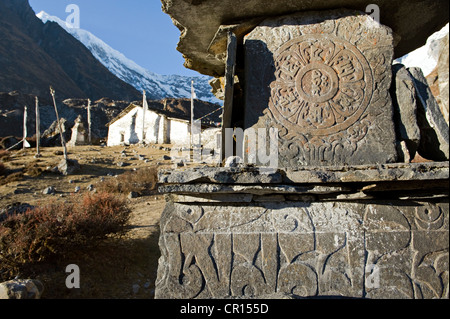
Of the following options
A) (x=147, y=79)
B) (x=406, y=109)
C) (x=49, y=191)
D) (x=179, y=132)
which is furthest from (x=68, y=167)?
(x=147, y=79)

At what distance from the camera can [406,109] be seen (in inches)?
103

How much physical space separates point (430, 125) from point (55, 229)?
6.21 m

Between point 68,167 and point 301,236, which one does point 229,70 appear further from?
point 68,167

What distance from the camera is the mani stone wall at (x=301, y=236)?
6.83 ft

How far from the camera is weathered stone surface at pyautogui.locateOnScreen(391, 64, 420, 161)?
8.51 ft

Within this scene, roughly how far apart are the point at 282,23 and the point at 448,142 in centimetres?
191

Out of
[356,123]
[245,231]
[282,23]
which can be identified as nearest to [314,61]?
[282,23]

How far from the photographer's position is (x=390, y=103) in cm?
264

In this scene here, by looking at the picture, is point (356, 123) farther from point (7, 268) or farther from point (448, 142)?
point (7, 268)

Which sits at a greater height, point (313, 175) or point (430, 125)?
point (430, 125)

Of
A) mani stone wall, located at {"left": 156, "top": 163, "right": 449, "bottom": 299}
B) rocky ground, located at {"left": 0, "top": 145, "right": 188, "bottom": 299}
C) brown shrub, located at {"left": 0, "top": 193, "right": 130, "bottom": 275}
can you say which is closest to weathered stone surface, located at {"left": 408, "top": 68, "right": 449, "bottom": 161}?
mani stone wall, located at {"left": 156, "top": 163, "right": 449, "bottom": 299}
